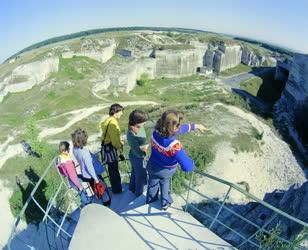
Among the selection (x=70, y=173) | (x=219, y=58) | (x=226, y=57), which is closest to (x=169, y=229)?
(x=70, y=173)

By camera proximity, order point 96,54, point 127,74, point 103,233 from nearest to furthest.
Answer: point 103,233, point 127,74, point 96,54

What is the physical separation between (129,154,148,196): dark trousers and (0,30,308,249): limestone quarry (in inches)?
26.7

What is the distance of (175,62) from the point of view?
4647 cm

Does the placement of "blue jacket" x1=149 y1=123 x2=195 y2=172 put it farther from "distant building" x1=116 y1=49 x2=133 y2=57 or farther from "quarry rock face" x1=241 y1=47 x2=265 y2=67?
"quarry rock face" x1=241 y1=47 x2=265 y2=67

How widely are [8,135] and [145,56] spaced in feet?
98.1

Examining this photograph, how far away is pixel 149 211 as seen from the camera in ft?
17.5

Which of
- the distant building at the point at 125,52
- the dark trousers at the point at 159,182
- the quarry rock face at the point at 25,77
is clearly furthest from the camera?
the distant building at the point at 125,52

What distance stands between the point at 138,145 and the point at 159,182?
80cm

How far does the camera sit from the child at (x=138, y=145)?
5.46 metres

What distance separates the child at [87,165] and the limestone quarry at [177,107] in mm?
1312

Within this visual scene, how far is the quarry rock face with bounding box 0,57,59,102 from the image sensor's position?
32.0 m

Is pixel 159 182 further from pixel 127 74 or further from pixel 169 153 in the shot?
pixel 127 74

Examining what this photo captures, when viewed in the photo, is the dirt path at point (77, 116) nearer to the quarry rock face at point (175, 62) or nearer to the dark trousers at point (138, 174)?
the dark trousers at point (138, 174)

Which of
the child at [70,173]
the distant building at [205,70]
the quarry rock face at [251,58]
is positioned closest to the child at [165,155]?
the child at [70,173]
